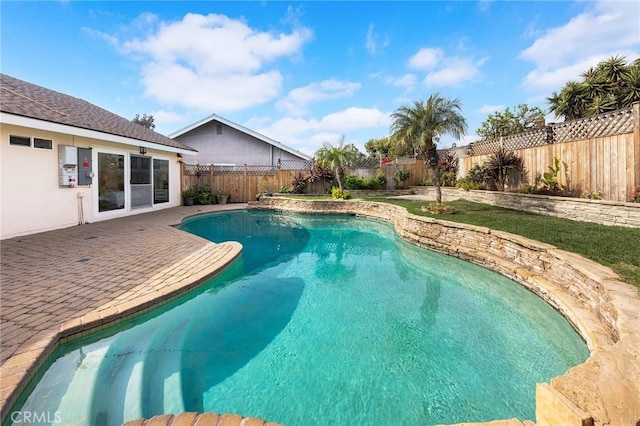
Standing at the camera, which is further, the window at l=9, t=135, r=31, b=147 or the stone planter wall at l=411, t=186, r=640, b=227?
the window at l=9, t=135, r=31, b=147

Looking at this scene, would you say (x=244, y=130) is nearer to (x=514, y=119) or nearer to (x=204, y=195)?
(x=204, y=195)

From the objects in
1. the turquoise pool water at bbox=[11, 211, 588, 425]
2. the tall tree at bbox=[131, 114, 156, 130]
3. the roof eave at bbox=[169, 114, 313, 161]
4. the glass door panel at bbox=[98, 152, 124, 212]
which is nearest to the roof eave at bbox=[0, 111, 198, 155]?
the glass door panel at bbox=[98, 152, 124, 212]

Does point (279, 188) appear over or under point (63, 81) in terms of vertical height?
under

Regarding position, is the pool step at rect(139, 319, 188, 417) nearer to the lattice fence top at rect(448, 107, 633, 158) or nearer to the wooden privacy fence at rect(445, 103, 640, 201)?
the wooden privacy fence at rect(445, 103, 640, 201)

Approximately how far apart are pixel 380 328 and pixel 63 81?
17702mm

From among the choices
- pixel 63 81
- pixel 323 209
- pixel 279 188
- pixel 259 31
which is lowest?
pixel 323 209

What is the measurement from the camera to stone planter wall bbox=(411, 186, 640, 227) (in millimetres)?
6707

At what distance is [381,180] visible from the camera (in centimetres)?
1905

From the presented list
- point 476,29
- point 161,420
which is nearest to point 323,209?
point 476,29

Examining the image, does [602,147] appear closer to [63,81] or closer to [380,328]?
[380,328]

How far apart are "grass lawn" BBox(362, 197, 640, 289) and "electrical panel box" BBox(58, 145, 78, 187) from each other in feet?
39.1

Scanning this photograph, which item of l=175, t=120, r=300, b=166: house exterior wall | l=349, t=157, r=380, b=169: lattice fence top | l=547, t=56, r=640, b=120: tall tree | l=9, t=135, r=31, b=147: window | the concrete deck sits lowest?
the concrete deck

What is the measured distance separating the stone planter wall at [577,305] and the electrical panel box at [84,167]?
10828mm

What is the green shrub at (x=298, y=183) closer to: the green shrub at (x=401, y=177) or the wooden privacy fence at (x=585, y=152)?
the green shrub at (x=401, y=177)
